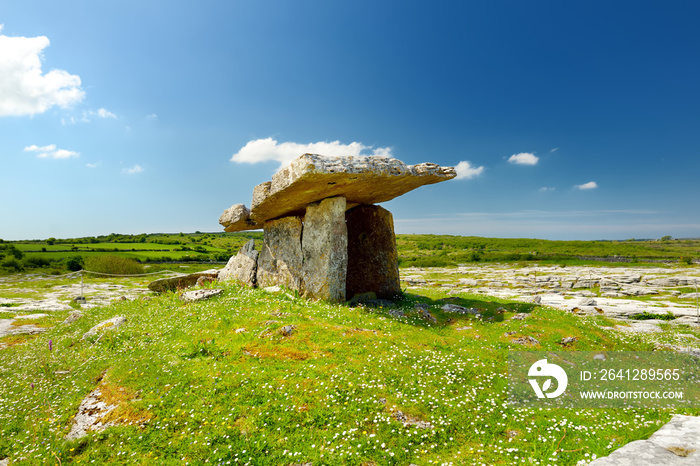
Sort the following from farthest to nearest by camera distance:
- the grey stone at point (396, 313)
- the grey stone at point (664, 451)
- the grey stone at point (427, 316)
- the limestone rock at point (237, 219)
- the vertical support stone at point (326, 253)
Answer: the limestone rock at point (237, 219) < the vertical support stone at point (326, 253) < the grey stone at point (396, 313) < the grey stone at point (427, 316) < the grey stone at point (664, 451)

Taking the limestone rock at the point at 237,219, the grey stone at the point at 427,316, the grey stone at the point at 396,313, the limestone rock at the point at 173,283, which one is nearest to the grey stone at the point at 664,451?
the grey stone at the point at 427,316

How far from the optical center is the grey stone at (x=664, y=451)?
340cm

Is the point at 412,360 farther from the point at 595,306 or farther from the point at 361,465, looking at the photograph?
the point at 595,306

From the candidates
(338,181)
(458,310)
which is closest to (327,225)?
(338,181)

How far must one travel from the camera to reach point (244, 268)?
21.0 metres

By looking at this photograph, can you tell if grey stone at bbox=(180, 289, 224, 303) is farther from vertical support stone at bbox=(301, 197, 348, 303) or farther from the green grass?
vertical support stone at bbox=(301, 197, 348, 303)

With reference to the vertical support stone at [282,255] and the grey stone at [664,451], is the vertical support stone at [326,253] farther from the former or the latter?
the grey stone at [664,451]

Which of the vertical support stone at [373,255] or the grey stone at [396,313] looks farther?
the vertical support stone at [373,255]

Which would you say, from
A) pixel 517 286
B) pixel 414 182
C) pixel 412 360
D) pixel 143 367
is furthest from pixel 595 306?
pixel 143 367

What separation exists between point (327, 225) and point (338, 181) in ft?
8.79

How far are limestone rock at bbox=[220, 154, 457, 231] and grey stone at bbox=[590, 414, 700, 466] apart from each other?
1181 cm

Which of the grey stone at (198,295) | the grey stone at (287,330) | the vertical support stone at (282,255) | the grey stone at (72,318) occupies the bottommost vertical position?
the grey stone at (72,318)

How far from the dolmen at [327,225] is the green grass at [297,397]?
4018 mm

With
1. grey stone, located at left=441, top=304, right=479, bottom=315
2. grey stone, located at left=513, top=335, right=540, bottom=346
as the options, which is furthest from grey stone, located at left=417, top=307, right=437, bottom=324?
grey stone, located at left=513, top=335, right=540, bottom=346
